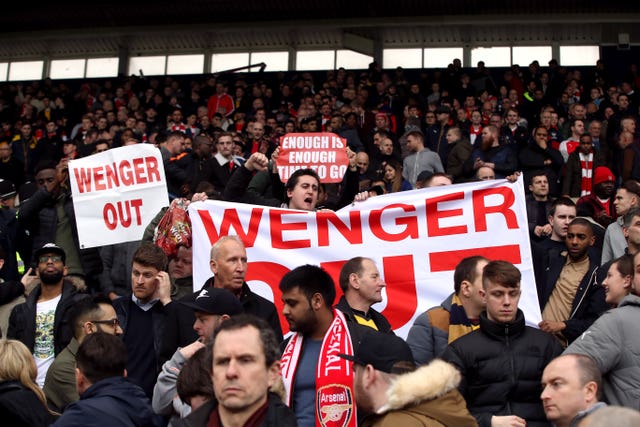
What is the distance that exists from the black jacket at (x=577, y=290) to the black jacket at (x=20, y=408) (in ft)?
10.6

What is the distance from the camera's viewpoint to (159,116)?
18.6 metres

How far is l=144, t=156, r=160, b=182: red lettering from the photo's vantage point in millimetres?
8195

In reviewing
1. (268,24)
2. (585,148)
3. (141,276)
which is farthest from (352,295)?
(268,24)

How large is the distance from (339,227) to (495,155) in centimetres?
519

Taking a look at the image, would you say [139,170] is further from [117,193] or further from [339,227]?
[339,227]

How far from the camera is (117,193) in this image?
8188mm

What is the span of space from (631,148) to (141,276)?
28.9 feet

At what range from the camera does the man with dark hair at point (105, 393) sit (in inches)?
146

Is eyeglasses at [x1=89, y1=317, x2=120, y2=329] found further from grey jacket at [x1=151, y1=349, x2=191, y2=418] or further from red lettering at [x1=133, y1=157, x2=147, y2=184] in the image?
red lettering at [x1=133, y1=157, x2=147, y2=184]

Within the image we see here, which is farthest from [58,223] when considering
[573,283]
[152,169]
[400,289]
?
[573,283]

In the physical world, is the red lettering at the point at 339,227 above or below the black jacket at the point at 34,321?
above

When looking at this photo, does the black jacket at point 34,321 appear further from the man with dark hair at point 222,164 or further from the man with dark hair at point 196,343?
the man with dark hair at point 222,164

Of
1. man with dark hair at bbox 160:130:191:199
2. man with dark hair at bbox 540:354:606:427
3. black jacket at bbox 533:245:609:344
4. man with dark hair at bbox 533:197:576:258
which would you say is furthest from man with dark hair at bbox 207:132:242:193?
man with dark hair at bbox 540:354:606:427

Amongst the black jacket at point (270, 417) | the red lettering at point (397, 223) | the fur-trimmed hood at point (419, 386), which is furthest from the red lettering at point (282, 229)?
the black jacket at point (270, 417)
